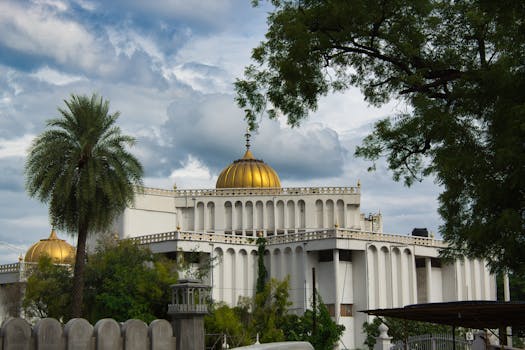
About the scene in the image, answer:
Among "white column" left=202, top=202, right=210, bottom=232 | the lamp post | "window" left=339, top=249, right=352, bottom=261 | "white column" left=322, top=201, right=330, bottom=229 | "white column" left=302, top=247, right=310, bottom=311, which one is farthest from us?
"white column" left=202, top=202, right=210, bottom=232

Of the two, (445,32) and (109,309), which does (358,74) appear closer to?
(445,32)

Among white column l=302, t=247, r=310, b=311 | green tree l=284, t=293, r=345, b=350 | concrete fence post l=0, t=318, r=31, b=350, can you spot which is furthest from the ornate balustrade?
concrete fence post l=0, t=318, r=31, b=350

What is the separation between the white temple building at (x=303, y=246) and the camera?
6372cm

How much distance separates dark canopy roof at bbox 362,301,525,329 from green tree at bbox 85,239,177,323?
31.1m

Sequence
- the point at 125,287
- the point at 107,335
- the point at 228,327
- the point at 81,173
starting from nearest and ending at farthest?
the point at 107,335, the point at 81,173, the point at 125,287, the point at 228,327

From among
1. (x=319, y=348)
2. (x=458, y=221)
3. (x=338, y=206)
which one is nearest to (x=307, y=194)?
(x=338, y=206)

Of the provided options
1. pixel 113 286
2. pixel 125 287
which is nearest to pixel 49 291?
pixel 113 286

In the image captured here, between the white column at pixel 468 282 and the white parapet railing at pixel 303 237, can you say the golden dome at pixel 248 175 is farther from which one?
the white column at pixel 468 282

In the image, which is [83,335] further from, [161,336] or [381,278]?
[381,278]

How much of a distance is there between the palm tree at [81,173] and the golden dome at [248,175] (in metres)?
40.3

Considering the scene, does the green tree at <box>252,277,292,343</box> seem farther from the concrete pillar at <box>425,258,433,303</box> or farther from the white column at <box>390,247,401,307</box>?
the concrete pillar at <box>425,258,433,303</box>

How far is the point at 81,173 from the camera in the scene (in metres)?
37.5

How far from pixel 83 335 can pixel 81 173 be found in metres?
18.7

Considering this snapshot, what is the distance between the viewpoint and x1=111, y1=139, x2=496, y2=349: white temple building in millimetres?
63719
